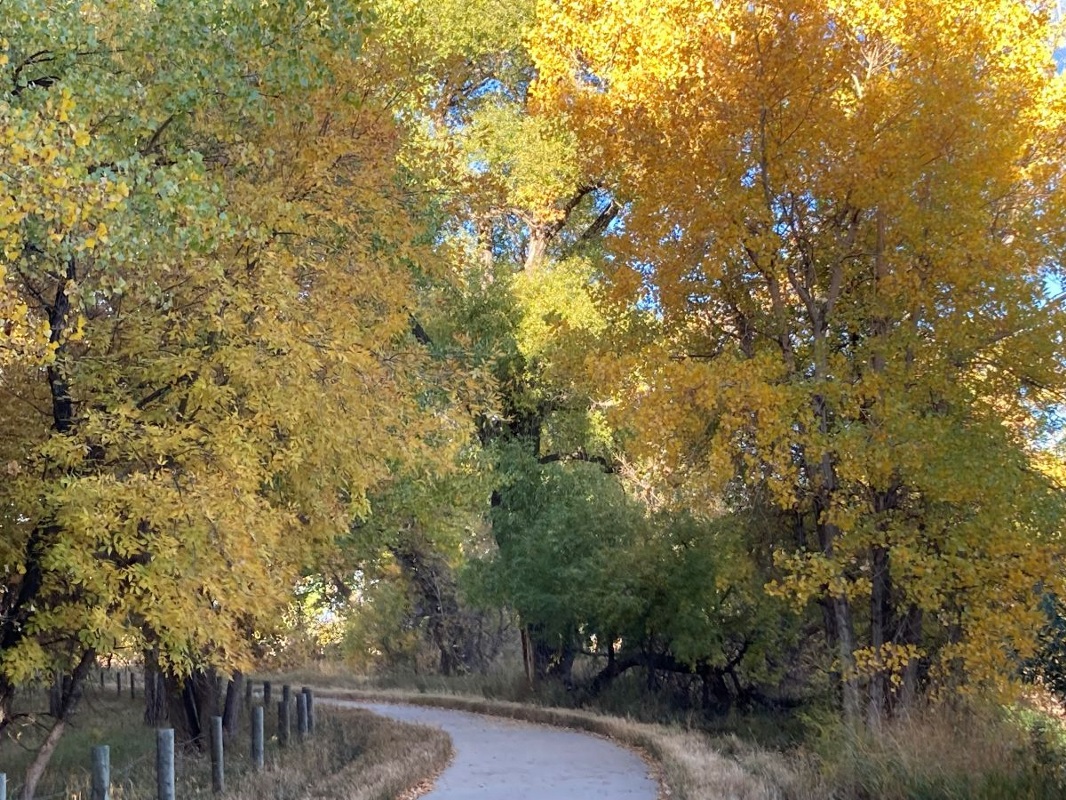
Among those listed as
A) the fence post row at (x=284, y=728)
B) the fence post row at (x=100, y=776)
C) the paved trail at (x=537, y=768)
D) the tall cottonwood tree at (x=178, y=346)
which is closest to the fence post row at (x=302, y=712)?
the fence post row at (x=284, y=728)

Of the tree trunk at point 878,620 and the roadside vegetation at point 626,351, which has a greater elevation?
the roadside vegetation at point 626,351

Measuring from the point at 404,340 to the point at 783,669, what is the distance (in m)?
10.0

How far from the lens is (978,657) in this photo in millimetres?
12219

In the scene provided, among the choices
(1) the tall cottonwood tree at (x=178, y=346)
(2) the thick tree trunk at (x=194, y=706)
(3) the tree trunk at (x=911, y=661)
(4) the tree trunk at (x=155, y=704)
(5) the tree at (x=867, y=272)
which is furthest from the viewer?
(4) the tree trunk at (x=155, y=704)

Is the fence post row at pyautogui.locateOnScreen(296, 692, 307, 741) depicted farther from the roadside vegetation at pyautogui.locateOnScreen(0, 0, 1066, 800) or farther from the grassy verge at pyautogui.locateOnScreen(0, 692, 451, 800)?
the roadside vegetation at pyautogui.locateOnScreen(0, 0, 1066, 800)

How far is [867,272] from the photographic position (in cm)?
1566

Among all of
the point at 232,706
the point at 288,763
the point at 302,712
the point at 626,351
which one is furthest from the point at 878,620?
the point at 232,706

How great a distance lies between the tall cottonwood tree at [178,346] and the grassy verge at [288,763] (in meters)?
2.05

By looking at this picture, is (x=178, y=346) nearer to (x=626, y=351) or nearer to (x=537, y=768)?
(x=537, y=768)

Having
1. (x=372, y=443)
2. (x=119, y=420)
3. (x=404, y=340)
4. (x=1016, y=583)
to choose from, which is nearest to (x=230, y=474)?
(x=119, y=420)

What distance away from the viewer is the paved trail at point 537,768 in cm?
1125

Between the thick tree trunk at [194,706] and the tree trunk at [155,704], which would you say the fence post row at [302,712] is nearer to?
the thick tree trunk at [194,706]

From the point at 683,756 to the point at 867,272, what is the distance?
7456 mm

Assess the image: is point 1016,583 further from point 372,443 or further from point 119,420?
point 119,420
